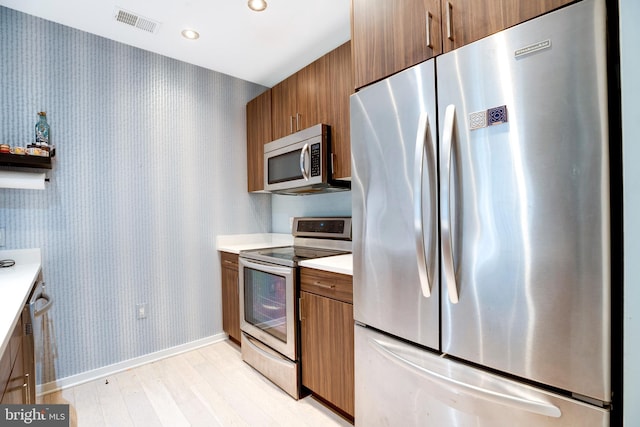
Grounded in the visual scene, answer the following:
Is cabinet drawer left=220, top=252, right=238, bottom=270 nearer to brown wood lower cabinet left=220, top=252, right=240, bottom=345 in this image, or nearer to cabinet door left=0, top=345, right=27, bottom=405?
brown wood lower cabinet left=220, top=252, right=240, bottom=345

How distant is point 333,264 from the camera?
5.79ft

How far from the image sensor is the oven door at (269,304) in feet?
6.50

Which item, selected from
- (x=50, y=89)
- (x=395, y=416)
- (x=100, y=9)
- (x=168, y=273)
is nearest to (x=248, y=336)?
(x=168, y=273)

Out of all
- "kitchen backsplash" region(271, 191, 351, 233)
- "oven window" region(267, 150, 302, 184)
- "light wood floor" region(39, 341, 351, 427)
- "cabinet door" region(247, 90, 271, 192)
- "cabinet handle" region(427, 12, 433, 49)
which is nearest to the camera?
"cabinet handle" region(427, 12, 433, 49)

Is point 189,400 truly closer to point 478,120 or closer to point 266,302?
point 266,302

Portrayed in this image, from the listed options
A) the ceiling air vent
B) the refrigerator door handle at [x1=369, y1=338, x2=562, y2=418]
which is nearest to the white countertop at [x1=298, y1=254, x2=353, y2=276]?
the refrigerator door handle at [x1=369, y1=338, x2=562, y2=418]

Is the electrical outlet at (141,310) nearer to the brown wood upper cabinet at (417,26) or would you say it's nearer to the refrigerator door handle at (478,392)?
the refrigerator door handle at (478,392)

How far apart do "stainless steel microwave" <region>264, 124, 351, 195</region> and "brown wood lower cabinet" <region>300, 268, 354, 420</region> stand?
0.70 m

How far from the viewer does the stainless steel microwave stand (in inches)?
85.0

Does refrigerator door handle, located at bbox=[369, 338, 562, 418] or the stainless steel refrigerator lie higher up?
the stainless steel refrigerator

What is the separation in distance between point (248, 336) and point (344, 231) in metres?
1.13

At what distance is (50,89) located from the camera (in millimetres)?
2115

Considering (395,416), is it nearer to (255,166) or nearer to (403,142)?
(403,142)

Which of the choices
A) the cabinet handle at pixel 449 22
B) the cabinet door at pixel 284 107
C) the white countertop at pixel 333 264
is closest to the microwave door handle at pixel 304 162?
the cabinet door at pixel 284 107
